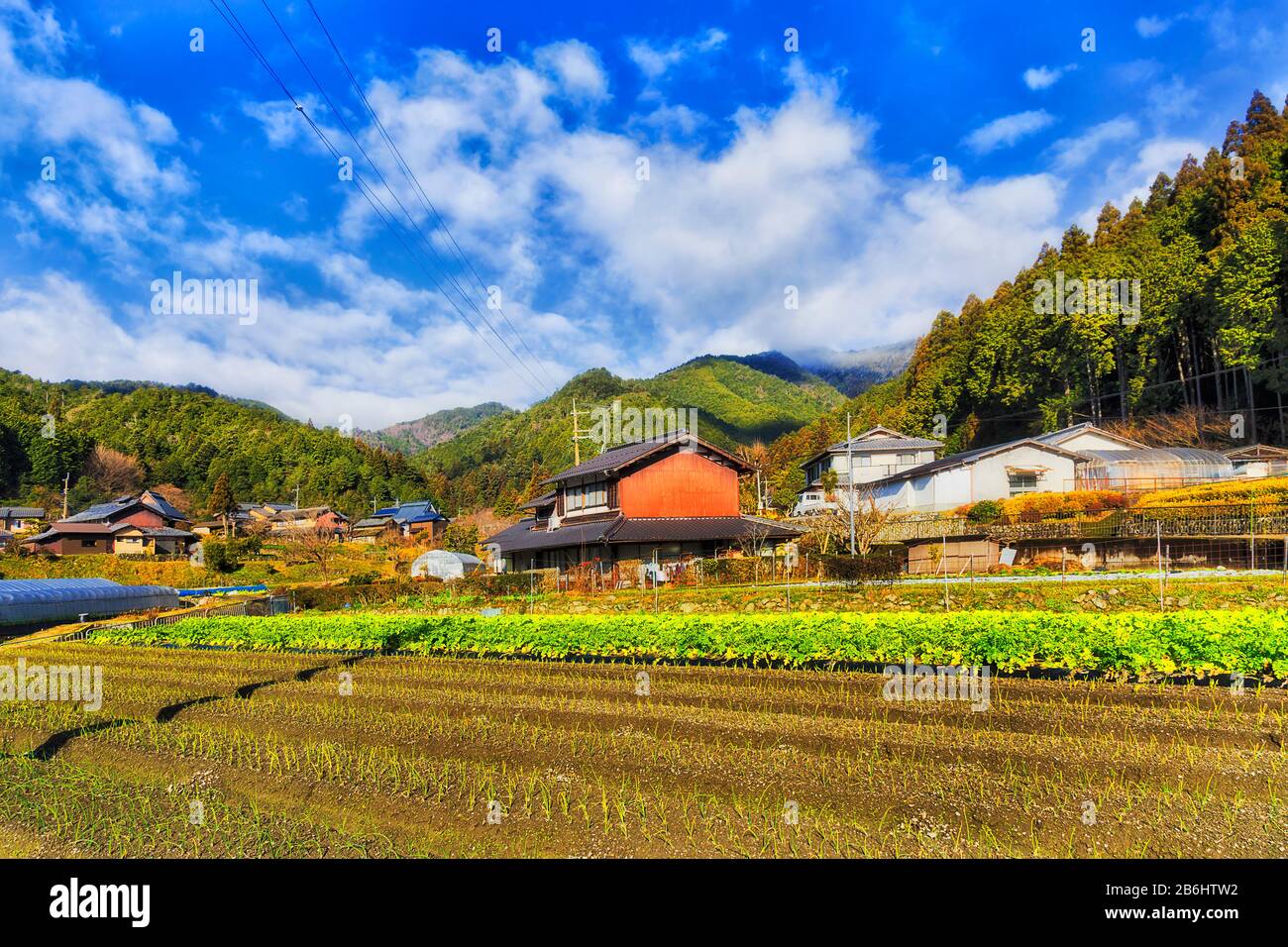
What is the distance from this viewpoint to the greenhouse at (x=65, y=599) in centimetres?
2813

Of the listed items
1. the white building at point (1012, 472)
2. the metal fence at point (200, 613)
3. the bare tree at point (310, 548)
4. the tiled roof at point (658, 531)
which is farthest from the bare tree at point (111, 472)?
the white building at point (1012, 472)

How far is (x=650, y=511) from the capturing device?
1318 inches

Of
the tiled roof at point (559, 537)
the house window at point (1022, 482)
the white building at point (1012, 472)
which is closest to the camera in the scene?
the tiled roof at point (559, 537)

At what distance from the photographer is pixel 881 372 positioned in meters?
194

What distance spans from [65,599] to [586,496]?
80.1 feet

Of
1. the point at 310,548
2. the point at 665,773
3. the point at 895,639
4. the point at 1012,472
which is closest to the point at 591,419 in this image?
the point at 310,548

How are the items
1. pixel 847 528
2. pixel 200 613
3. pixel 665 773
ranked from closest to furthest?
1. pixel 665 773
2. pixel 200 613
3. pixel 847 528

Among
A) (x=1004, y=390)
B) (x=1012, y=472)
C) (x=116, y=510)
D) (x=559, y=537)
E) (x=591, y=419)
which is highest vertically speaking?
(x=591, y=419)

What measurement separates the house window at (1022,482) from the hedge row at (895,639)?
27020mm

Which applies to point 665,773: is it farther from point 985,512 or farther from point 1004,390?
point 1004,390

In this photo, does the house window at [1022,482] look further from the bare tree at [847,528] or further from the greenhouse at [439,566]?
the greenhouse at [439,566]
